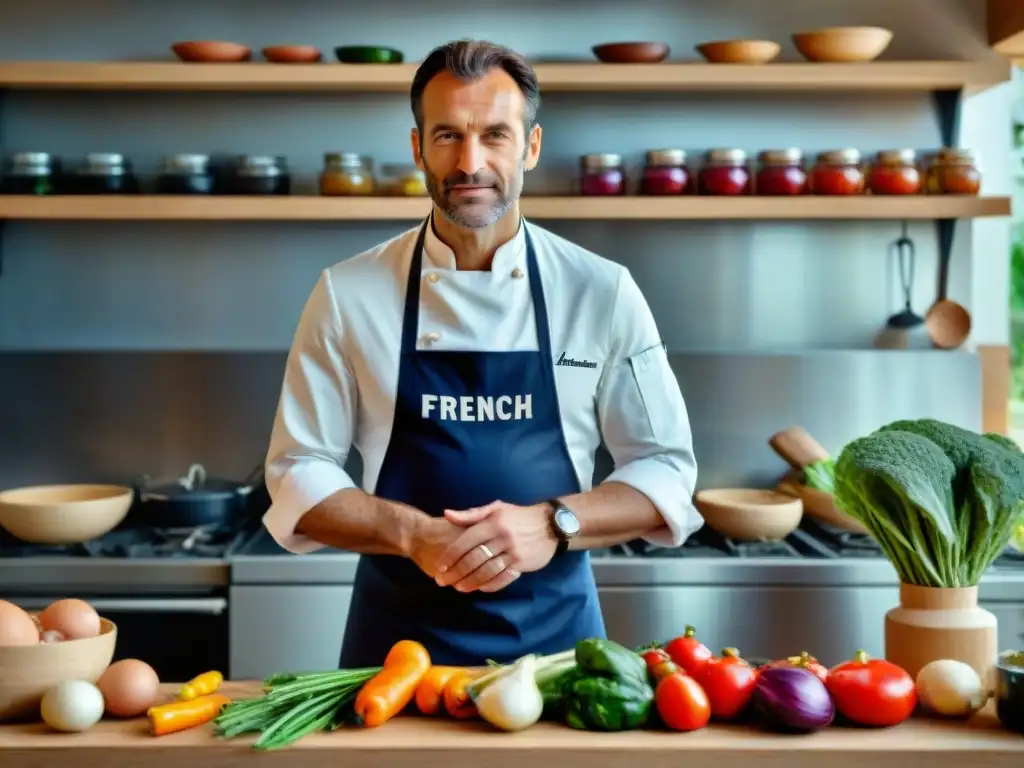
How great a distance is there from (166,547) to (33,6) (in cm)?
169

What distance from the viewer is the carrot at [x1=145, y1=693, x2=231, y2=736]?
1.49 meters

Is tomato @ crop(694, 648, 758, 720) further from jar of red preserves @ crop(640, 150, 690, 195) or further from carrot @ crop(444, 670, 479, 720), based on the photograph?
jar of red preserves @ crop(640, 150, 690, 195)

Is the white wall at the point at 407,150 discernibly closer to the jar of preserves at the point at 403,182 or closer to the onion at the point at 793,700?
the jar of preserves at the point at 403,182

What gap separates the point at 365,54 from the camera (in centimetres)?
335

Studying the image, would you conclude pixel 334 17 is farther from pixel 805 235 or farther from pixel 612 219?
pixel 805 235

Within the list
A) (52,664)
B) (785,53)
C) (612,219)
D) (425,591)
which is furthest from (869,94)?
(52,664)

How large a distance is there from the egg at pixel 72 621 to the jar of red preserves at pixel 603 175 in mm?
2144

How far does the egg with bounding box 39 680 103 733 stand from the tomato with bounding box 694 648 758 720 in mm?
735

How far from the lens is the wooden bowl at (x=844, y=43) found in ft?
10.9

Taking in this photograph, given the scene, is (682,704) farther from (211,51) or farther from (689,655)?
(211,51)

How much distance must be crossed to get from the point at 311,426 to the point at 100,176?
1.74 m

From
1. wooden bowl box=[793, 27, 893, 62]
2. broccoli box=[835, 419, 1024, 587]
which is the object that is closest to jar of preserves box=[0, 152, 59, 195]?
wooden bowl box=[793, 27, 893, 62]

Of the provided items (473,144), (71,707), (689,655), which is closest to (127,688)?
(71,707)

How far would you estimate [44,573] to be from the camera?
2971 millimetres
